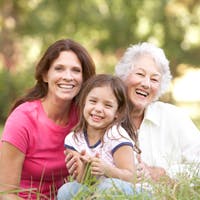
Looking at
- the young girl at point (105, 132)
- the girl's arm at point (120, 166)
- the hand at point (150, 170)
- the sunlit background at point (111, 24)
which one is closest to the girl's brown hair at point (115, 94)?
the young girl at point (105, 132)

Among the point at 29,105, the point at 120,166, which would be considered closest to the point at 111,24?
the point at 29,105

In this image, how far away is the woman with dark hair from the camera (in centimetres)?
420

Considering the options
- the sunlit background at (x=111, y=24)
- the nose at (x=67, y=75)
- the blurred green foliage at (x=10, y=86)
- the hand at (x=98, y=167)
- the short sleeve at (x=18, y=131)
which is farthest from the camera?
the sunlit background at (x=111, y=24)

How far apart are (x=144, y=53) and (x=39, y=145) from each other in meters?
0.92

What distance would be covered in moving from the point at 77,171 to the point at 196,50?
12.7m

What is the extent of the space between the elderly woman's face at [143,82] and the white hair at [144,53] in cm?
4

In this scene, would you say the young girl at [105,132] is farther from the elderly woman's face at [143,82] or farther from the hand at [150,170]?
the elderly woman's face at [143,82]

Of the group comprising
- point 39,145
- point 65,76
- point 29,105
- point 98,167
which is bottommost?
point 98,167

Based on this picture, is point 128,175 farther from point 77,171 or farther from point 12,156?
point 12,156

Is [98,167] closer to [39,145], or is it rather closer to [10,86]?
[39,145]

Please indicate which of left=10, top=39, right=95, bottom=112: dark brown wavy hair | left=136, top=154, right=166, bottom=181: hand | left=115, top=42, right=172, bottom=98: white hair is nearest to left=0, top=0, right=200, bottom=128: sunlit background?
left=115, top=42, right=172, bottom=98: white hair

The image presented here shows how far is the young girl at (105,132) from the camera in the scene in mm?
3826

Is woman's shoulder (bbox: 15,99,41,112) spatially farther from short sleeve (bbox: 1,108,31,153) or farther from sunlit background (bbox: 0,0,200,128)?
sunlit background (bbox: 0,0,200,128)

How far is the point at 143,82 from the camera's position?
4402mm
